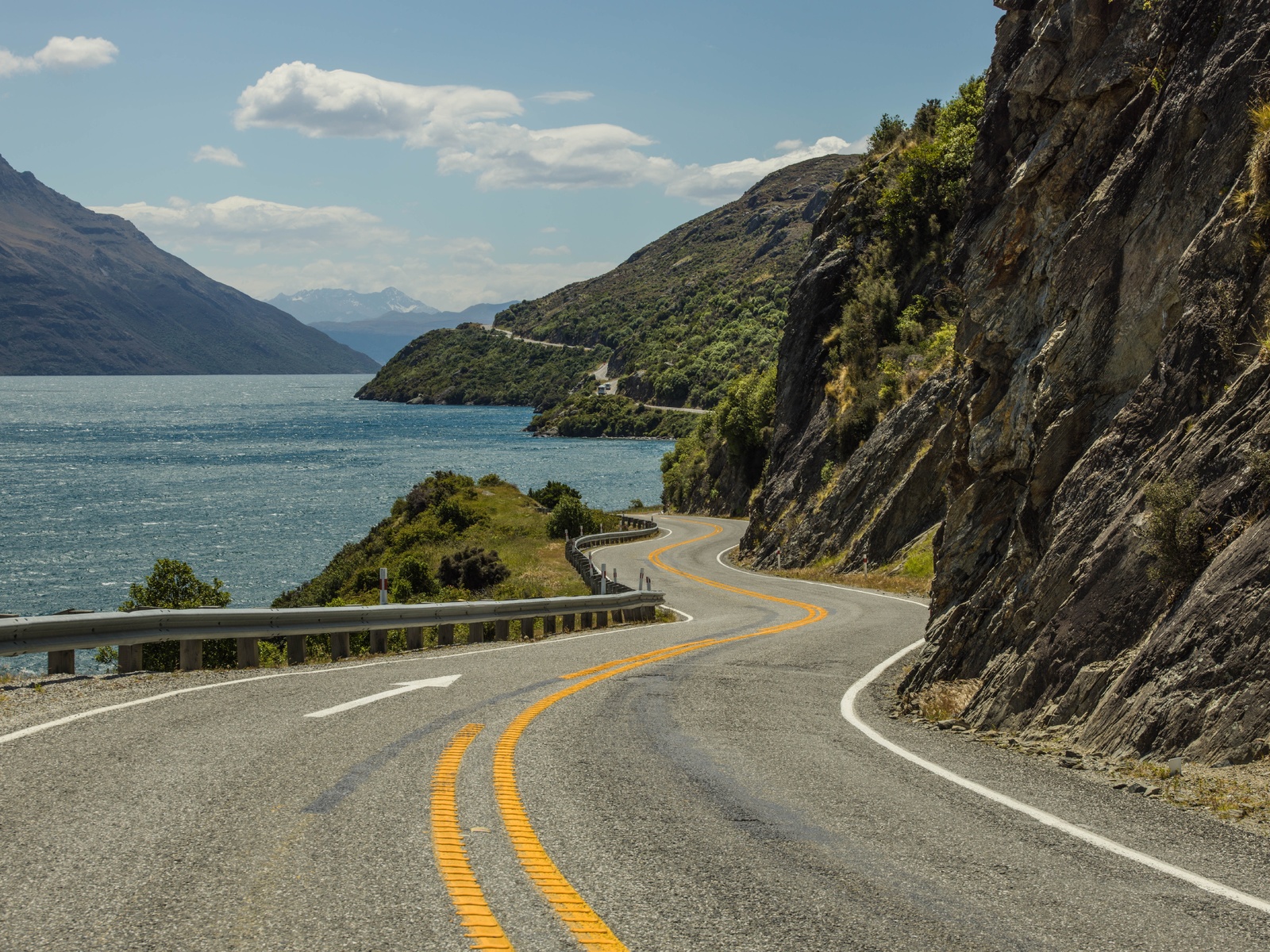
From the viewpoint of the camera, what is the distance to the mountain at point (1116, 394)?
805cm

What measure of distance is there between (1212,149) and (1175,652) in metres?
5.53

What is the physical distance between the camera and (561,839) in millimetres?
5832

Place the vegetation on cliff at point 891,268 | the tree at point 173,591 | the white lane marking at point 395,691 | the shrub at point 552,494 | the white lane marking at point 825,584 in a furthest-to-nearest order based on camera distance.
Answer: the shrub at point 552,494, the vegetation on cliff at point 891,268, the white lane marking at point 825,584, the tree at point 173,591, the white lane marking at point 395,691

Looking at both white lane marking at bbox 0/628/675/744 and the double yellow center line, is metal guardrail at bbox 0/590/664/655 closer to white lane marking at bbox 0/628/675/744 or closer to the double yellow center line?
white lane marking at bbox 0/628/675/744

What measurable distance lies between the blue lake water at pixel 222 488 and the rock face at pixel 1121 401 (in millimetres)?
33197

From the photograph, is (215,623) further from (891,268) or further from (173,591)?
(891,268)

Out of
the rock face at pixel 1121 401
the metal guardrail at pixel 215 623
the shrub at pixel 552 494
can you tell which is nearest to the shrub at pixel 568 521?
the shrub at pixel 552 494

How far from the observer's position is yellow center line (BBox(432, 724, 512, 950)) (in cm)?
441

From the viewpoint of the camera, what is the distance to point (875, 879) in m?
5.22

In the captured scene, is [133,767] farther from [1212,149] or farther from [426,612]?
[1212,149]

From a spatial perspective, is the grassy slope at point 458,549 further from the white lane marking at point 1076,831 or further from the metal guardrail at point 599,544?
the white lane marking at point 1076,831

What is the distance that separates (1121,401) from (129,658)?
11150 mm

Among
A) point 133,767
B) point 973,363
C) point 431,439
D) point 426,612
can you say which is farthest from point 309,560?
point 431,439

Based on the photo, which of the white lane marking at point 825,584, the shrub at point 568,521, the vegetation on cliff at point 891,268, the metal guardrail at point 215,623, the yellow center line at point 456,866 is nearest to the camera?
the yellow center line at point 456,866
